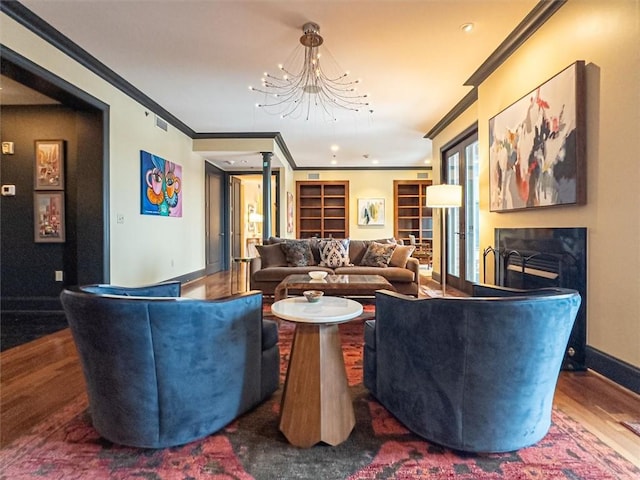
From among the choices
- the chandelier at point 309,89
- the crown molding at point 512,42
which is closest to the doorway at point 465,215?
the crown molding at point 512,42

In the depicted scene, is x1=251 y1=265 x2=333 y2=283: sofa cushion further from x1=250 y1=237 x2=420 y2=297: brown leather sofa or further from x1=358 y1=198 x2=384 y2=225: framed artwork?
x1=358 y1=198 x2=384 y2=225: framed artwork

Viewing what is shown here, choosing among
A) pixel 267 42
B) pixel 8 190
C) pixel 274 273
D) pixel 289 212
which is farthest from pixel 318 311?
pixel 289 212

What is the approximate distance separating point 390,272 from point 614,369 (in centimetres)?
254

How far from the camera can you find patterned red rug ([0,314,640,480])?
1412 millimetres

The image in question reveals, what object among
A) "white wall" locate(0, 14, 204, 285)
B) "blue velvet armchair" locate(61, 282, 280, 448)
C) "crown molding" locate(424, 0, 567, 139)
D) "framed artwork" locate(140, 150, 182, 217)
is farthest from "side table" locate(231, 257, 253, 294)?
"crown molding" locate(424, 0, 567, 139)

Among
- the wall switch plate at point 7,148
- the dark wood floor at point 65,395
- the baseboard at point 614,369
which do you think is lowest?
the dark wood floor at point 65,395

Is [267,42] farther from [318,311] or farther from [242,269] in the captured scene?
[242,269]

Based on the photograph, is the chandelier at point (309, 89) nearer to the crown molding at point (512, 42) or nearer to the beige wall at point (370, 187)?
the crown molding at point (512, 42)

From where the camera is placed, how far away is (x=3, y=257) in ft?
13.5

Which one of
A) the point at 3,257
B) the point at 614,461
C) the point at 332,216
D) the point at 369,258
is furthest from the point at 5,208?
the point at 332,216

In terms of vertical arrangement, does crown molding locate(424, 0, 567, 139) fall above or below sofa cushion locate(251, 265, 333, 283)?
above

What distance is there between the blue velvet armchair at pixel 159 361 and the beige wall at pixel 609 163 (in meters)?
2.28

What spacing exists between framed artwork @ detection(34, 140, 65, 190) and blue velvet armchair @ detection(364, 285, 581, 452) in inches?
168

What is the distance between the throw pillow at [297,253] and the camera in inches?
196
